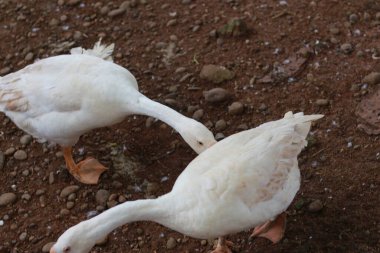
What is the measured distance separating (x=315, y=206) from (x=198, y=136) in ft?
3.19

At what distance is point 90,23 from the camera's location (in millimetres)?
5906

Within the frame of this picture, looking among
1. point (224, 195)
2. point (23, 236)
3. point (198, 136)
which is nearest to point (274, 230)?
point (224, 195)

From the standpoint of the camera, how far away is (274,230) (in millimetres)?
3846

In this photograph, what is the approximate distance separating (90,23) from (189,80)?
1.45 metres

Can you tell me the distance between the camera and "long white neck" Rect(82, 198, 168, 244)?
346 centimetres

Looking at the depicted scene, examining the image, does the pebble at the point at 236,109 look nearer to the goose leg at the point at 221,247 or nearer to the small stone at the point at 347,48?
Result: the small stone at the point at 347,48

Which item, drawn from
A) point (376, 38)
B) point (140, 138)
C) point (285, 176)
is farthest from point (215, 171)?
point (376, 38)

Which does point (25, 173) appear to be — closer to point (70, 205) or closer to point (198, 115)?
point (70, 205)

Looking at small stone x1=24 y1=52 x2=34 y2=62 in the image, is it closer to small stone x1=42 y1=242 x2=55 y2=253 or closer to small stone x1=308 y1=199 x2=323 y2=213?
small stone x1=42 y1=242 x2=55 y2=253

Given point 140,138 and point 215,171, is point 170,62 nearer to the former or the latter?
point 140,138

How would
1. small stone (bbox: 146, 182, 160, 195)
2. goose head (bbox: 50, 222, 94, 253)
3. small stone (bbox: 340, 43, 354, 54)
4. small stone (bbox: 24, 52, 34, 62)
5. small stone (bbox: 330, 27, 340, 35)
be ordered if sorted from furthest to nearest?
small stone (bbox: 24, 52, 34, 62)
small stone (bbox: 330, 27, 340, 35)
small stone (bbox: 340, 43, 354, 54)
small stone (bbox: 146, 182, 160, 195)
goose head (bbox: 50, 222, 94, 253)

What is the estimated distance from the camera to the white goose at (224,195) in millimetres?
3385

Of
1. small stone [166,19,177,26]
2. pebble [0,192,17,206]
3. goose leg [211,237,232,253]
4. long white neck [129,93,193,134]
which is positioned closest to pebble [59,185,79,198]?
pebble [0,192,17,206]

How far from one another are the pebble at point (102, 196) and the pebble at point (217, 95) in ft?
3.94
